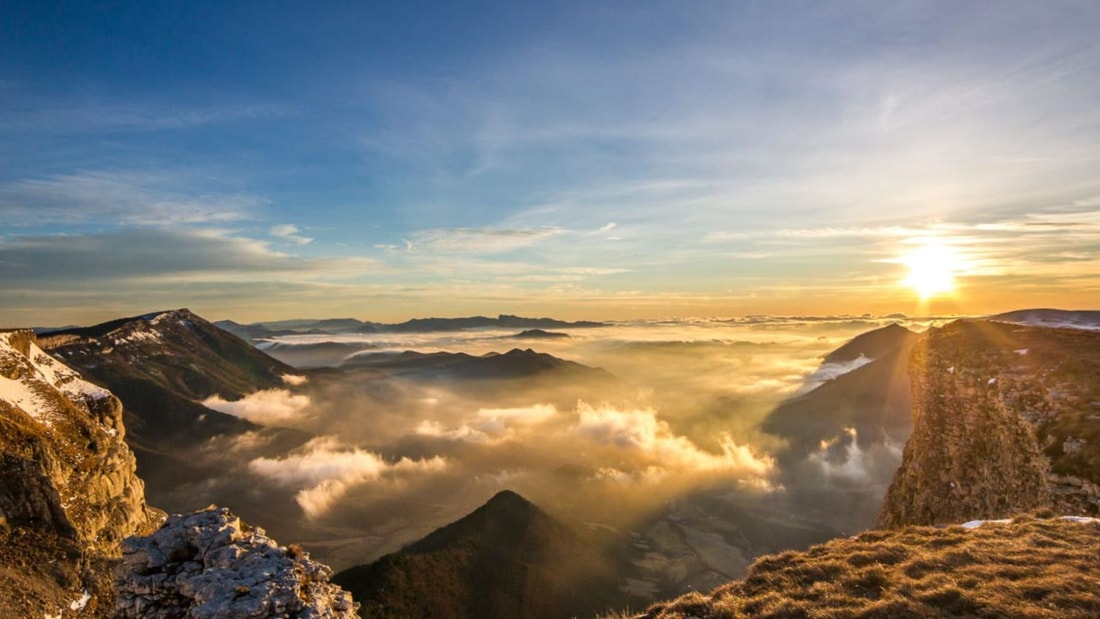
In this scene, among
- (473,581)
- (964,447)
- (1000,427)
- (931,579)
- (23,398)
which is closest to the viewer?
(931,579)

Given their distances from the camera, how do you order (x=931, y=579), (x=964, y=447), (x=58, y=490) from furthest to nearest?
1. (x=58, y=490)
2. (x=964, y=447)
3. (x=931, y=579)

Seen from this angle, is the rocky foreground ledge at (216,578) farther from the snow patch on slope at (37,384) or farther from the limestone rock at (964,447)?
the snow patch on slope at (37,384)

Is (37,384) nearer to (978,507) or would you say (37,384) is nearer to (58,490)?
(58,490)

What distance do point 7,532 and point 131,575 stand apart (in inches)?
3443

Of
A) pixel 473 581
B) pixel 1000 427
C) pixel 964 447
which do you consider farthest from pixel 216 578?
pixel 473 581

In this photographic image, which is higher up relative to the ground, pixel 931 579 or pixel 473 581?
pixel 931 579

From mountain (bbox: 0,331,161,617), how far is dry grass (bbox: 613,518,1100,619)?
245 ft

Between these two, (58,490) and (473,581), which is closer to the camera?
(58,490)

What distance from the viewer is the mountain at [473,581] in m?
142

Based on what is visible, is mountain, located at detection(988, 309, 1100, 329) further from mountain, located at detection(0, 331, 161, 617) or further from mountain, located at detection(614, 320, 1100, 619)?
mountain, located at detection(0, 331, 161, 617)

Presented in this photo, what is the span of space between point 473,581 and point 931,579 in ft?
588

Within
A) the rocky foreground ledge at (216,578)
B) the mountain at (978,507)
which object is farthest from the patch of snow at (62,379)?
the mountain at (978,507)

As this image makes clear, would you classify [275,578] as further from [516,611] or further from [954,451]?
[516,611]

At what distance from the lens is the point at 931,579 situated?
15.3 metres
